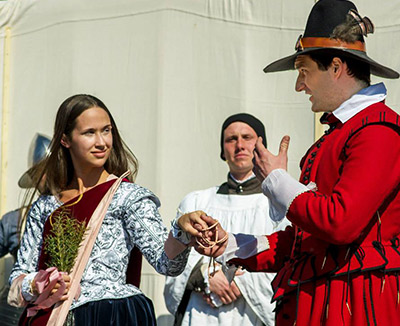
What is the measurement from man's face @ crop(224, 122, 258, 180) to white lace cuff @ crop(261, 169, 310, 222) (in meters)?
2.40

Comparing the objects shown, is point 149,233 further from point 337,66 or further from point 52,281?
point 337,66

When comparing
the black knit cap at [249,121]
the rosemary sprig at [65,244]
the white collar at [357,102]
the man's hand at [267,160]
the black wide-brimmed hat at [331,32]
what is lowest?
the rosemary sprig at [65,244]

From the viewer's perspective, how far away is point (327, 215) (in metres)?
2.51

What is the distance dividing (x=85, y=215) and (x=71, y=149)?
376mm

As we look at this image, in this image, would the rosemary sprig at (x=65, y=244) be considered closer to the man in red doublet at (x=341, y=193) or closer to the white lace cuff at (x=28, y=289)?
the white lace cuff at (x=28, y=289)

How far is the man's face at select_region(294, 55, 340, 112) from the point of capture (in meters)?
2.78

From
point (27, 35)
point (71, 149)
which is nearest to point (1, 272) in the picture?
point (27, 35)

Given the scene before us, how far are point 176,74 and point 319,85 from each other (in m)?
3.29

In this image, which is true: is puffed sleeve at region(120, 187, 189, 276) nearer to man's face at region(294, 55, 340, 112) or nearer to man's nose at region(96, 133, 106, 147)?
man's nose at region(96, 133, 106, 147)

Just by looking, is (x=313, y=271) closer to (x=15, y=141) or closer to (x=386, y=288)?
(x=386, y=288)

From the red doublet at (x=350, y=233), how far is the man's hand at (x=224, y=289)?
193cm

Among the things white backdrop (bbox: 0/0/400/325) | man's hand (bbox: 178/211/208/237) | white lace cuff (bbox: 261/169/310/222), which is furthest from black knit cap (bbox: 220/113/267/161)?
white lace cuff (bbox: 261/169/310/222)

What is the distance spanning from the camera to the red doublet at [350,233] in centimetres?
252

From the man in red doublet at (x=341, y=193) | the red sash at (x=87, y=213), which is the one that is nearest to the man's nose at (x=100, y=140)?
the red sash at (x=87, y=213)
